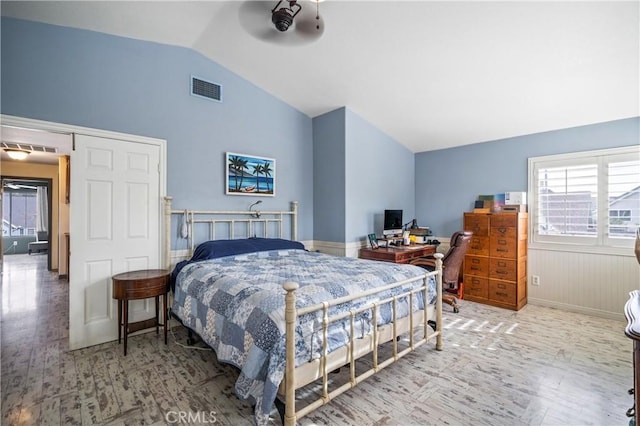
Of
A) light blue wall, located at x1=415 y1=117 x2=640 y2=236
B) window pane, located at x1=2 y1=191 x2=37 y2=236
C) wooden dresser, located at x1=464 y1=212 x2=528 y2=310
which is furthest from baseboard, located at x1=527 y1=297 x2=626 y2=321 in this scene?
window pane, located at x1=2 y1=191 x2=37 y2=236

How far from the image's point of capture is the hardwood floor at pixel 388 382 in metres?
1.90

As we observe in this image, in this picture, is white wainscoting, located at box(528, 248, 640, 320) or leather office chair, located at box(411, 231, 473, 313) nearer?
white wainscoting, located at box(528, 248, 640, 320)

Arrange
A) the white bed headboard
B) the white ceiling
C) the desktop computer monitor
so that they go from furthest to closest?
the desktop computer monitor → the white bed headboard → the white ceiling

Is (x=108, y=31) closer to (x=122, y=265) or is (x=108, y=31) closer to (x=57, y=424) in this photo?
(x=122, y=265)

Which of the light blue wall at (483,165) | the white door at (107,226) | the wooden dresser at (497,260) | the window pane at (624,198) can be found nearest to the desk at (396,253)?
the wooden dresser at (497,260)

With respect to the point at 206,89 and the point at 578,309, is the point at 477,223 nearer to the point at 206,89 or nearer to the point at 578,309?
the point at 578,309

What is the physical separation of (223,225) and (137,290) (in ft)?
4.33

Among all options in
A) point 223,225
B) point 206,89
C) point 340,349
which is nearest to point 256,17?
point 206,89

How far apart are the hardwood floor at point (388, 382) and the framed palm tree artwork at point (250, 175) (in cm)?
190

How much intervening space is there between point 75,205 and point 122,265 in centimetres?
74

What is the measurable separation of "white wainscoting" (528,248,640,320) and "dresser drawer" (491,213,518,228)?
666 mm

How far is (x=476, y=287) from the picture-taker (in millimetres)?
4383

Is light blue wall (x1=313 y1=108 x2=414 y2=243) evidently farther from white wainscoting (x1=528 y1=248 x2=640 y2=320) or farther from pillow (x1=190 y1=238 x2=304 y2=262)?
white wainscoting (x1=528 y1=248 x2=640 y2=320)

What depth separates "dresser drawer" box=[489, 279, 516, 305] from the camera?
4.01 metres
